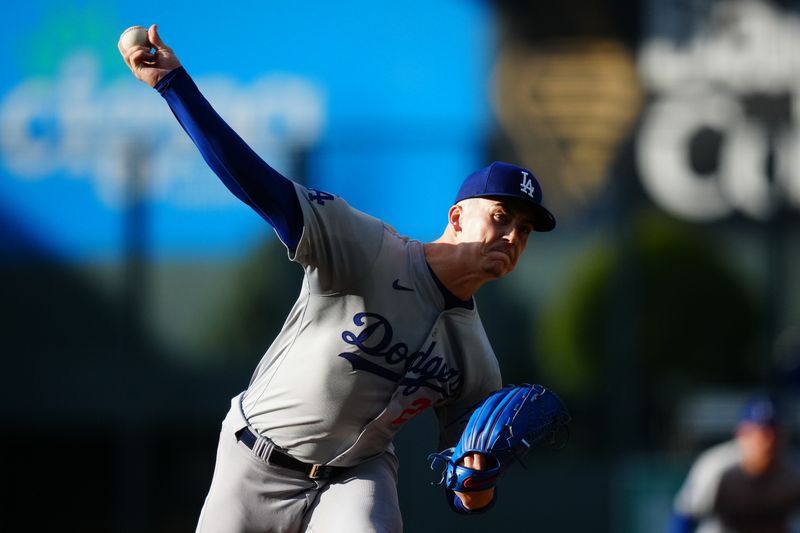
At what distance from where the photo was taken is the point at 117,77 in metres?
12.9

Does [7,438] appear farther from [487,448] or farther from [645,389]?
[487,448]

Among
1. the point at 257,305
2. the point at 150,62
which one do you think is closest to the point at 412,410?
the point at 150,62

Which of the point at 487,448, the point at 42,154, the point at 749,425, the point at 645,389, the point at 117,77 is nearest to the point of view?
the point at 487,448

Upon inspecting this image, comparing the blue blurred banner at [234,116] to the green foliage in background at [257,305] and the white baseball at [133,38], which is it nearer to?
the green foliage in background at [257,305]

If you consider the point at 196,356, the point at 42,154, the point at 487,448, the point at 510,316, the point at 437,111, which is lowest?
the point at 487,448

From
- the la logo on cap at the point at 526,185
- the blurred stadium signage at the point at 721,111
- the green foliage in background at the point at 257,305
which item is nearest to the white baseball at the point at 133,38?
the la logo on cap at the point at 526,185

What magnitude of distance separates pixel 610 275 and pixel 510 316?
0.89 m

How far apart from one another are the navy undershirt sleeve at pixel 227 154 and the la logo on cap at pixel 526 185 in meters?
0.69

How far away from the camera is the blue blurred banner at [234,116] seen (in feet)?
35.9

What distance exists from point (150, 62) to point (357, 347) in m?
1.00

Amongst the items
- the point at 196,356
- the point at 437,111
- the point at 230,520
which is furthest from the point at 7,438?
the point at 230,520

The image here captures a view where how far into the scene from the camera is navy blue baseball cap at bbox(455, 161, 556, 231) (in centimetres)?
394

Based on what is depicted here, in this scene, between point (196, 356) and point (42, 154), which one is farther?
Result: point (42, 154)

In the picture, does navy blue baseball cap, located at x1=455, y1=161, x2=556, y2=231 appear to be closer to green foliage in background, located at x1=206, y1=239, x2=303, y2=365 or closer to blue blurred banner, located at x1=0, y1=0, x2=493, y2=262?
blue blurred banner, located at x1=0, y1=0, x2=493, y2=262
